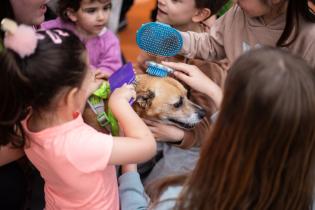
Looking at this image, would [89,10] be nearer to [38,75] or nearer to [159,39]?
[159,39]

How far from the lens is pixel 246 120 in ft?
2.54

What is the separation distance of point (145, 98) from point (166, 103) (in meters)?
0.09

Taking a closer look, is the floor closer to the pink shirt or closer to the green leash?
the green leash

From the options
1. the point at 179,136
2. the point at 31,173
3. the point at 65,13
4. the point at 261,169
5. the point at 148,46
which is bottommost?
the point at 31,173

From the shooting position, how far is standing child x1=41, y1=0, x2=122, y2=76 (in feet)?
5.76

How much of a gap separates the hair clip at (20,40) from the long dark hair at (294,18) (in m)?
0.79

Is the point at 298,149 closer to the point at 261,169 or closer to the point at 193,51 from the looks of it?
the point at 261,169

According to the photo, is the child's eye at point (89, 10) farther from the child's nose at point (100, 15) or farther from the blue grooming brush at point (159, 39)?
the blue grooming brush at point (159, 39)

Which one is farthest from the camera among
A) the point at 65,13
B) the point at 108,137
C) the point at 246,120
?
the point at 65,13

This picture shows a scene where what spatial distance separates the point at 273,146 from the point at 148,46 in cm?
73

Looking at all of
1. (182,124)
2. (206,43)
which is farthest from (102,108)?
(206,43)

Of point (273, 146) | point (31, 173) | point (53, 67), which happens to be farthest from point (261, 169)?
point (31, 173)

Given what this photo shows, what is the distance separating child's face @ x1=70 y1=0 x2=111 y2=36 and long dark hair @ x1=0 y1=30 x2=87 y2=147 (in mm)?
769

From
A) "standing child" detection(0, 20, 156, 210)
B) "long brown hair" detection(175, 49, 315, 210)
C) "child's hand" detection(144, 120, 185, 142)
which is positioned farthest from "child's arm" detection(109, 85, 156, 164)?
"child's hand" detection(144, 120, 185, 142)
